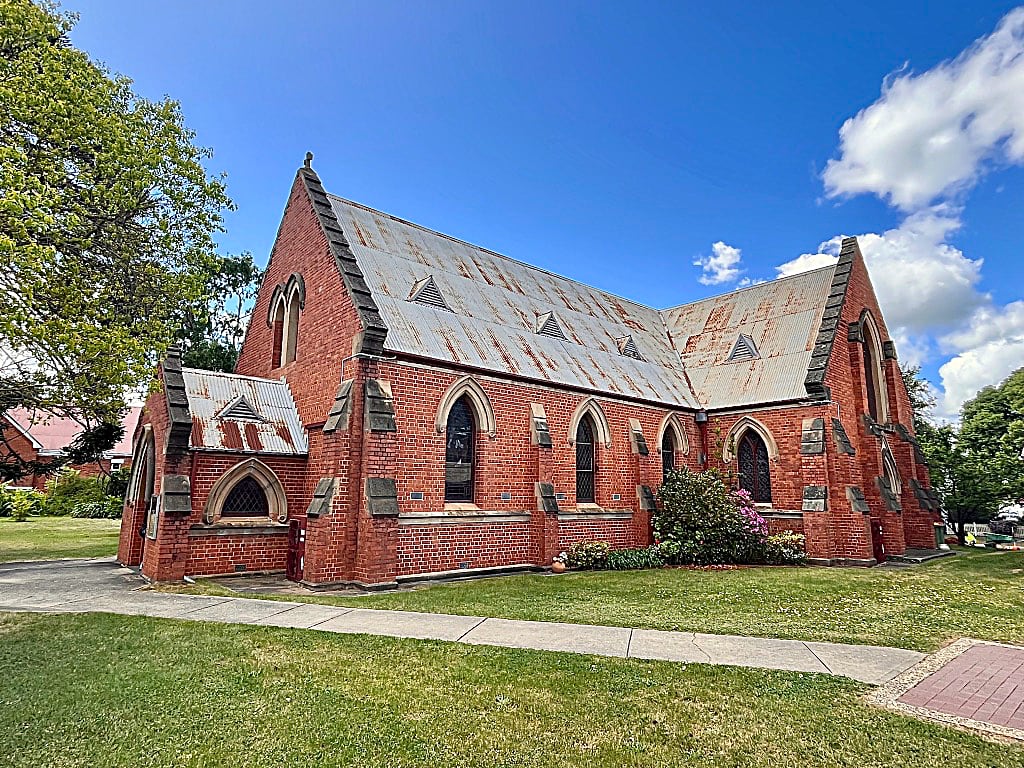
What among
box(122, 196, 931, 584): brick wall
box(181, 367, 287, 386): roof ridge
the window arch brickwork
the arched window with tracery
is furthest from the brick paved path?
the arched window with tracery

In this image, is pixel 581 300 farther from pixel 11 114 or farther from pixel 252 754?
pixel 252 754

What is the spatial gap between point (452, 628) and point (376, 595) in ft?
13.5

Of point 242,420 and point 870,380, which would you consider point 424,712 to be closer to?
point 242,420

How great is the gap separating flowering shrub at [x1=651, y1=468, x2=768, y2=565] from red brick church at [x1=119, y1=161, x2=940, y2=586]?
33.1 inches

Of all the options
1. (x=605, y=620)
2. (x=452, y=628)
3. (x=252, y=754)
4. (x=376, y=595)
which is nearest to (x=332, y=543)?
(x=376, y=595)

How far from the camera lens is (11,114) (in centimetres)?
939

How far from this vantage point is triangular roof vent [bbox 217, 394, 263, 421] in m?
16.0

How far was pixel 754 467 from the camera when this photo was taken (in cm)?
2231

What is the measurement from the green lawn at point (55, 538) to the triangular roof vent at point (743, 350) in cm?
2293

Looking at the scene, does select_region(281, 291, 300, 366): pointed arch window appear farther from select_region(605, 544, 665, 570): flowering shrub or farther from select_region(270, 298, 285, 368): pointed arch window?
select_region(605, 544, 665, 570): flowering shrub

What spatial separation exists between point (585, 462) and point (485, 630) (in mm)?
11017

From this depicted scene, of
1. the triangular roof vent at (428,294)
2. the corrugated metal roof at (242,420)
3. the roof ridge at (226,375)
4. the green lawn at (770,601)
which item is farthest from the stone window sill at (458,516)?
the roof ridge at (226,375)

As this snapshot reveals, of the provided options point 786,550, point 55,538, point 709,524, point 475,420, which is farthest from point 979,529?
point 55,538

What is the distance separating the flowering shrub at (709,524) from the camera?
1941 centimetres
